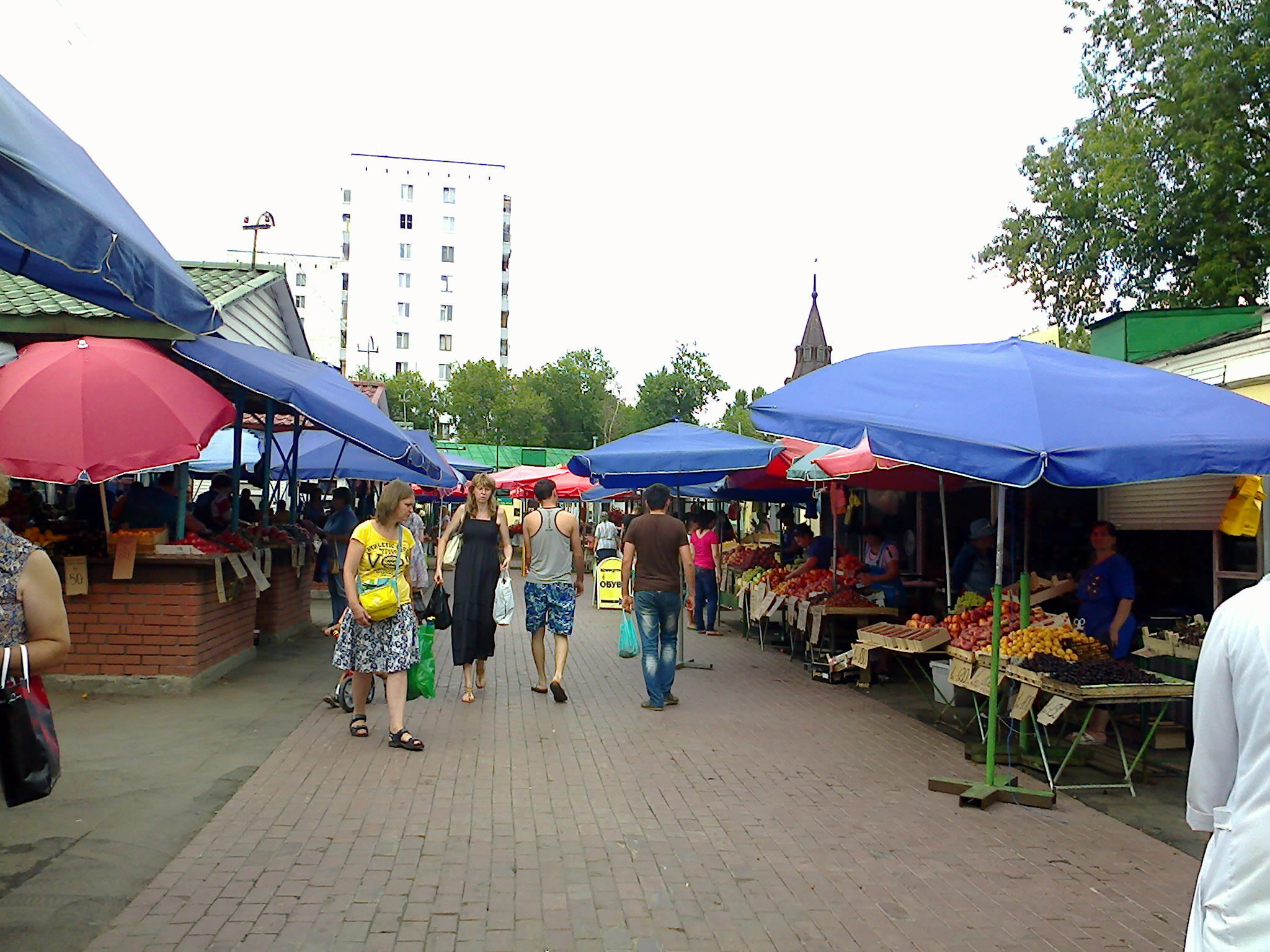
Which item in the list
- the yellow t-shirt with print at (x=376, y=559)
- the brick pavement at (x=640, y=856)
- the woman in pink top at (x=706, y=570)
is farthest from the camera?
the woman in pink top at (x=706, y=570)

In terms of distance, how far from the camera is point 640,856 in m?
5.59

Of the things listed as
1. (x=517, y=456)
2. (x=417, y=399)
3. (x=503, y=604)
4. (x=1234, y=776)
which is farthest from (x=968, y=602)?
(x=417, y=399)

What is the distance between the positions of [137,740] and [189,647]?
169 centimetres

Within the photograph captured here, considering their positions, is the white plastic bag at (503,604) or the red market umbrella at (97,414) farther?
the white plastic bag at (503,604)

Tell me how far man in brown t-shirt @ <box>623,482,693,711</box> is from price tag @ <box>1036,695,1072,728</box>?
11.0 feet

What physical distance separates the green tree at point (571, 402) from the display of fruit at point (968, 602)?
58.1 m

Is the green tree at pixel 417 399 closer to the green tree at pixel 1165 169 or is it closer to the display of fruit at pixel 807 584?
the green tree at pixel 1165 169

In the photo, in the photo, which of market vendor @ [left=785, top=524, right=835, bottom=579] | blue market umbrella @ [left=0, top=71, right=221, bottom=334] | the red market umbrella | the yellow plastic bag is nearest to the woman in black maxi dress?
the red market umbrella

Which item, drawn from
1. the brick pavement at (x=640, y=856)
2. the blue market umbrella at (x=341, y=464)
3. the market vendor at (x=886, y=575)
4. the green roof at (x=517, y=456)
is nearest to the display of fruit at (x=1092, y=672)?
the brick pavement at (x=640, y=856)

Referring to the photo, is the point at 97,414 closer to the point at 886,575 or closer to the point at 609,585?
the point at 886,575

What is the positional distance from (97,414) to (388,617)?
2.97 m

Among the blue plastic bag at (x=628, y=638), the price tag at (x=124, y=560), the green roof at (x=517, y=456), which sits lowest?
the blue plastic bag at (x=628, y=638)

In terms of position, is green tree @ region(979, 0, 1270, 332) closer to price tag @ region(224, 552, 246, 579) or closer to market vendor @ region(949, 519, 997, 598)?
market vendor @ region(949, 519, 997, 598)

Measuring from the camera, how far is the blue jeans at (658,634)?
9.69 metres
